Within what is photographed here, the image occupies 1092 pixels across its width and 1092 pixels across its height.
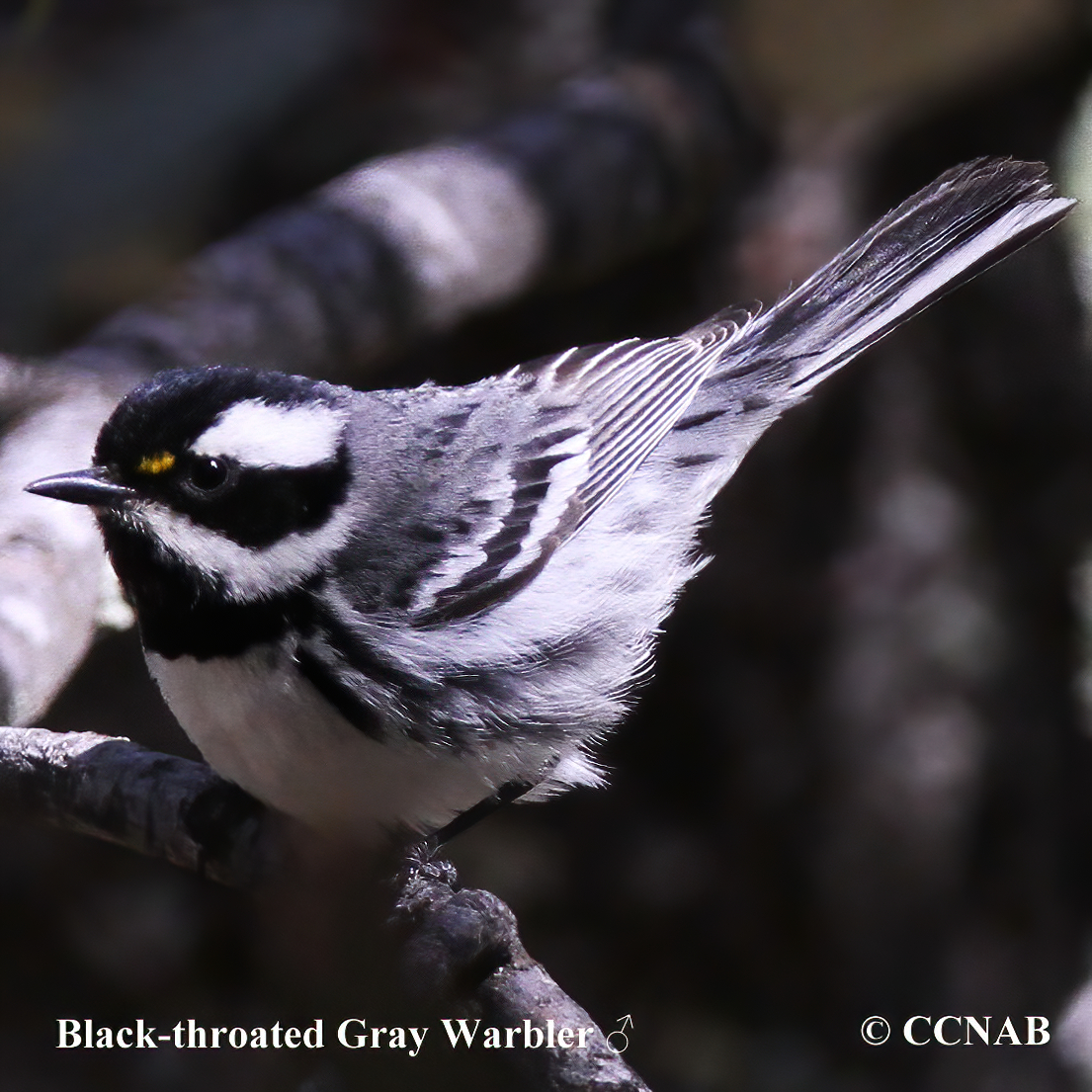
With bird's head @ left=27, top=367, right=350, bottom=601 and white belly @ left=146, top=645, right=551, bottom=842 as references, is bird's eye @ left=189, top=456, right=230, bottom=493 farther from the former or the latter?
white belly @ left=146, top=645, right=551, bottom=842

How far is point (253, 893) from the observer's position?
249cm

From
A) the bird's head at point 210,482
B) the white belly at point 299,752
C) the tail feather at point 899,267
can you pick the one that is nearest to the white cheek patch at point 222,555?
the bird's head at point 210,482

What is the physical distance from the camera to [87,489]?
7.10 feet

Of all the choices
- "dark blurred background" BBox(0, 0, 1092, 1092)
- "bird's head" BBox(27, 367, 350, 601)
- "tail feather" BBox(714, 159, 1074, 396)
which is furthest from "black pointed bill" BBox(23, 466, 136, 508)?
"dark blurred background" BBox(0, 0, 1092, 1092)

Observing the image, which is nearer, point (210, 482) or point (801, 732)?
point (210, 482)

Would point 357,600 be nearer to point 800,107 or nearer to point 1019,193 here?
point 1019,193

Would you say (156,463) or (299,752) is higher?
(156,463)

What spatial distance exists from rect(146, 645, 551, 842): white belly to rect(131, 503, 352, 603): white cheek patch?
0.11m

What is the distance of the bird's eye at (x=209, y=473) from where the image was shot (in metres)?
2.20

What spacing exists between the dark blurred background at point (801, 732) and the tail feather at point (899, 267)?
1.62 meters

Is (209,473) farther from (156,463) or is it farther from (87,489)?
(87,489)

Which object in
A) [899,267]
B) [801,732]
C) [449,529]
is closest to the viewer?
[449,529]

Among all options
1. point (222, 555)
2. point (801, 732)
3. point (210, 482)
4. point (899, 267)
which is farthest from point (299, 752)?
point (801, 732)

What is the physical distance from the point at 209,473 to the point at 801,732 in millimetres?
3077
